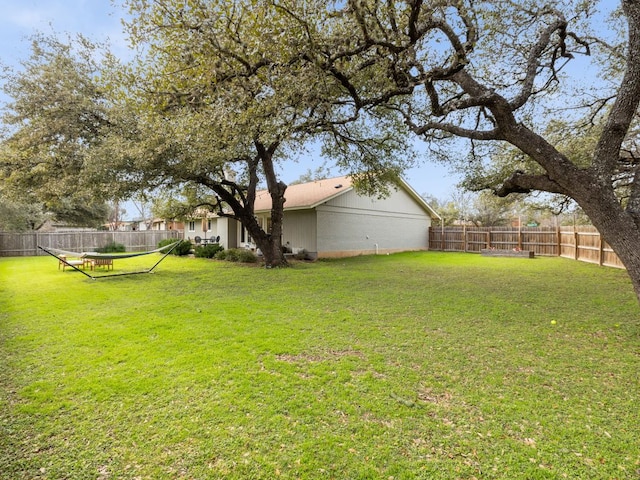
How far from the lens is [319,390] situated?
3.09m

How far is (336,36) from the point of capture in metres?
5.60

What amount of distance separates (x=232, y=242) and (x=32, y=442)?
17.1 m

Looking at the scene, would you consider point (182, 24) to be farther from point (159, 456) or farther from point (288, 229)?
point (288, 229)

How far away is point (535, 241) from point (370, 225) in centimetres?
868

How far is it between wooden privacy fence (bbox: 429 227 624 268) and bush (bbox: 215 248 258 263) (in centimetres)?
1282

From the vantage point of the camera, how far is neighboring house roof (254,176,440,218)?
15113 mm

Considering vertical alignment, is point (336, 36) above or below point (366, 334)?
above

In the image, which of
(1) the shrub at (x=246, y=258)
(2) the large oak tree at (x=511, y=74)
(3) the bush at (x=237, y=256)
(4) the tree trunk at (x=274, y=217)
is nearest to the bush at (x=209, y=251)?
(3) the bush at (x=237, y=256)

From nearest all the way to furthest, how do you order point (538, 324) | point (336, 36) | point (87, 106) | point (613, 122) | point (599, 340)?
point (613, 122) → point (599, 340) → point (538, 324) → point (336, 36) → point (87, 106)

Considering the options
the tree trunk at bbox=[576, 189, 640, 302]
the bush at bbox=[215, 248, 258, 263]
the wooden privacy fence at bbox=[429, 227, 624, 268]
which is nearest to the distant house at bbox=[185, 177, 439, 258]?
the wooden privacy fence at bbox=[429, 227, 624, 268]

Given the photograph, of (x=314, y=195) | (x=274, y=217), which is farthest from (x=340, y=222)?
(x=274, y=217)

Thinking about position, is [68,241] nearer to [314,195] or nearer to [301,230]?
[301,230]

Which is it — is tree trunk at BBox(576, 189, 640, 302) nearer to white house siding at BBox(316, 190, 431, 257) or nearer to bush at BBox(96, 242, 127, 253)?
white house siding at BBox(316, 190, 431, 257)

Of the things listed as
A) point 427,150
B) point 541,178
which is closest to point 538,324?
point 541,178
